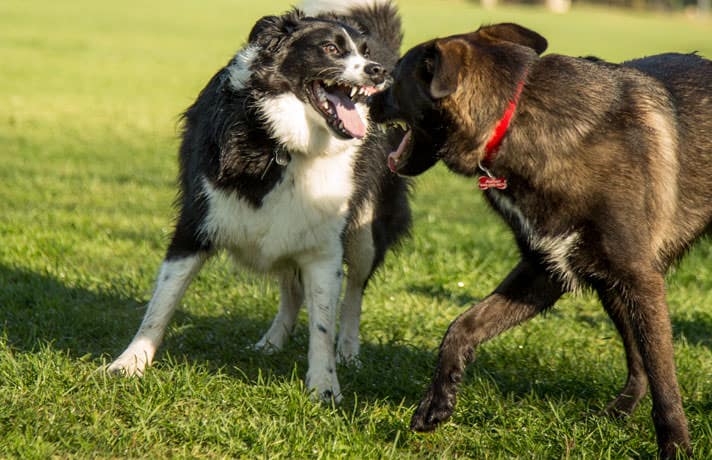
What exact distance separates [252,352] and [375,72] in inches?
68.8

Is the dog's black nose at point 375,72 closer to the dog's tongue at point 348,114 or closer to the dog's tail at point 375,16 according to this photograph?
the dog's tongue at point 348,114

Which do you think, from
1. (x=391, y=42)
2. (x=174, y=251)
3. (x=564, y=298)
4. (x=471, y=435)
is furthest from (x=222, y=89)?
(x=564, y=298)

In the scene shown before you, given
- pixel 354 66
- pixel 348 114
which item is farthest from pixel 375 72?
pixel 348 114

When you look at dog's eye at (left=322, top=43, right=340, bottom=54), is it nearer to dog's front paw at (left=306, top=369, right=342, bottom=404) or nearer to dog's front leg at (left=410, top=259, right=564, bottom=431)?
dog's front leg at (left=410, top=259, right=564, bottom=431)

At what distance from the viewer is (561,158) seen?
414 centimetres

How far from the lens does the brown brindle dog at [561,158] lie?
4.11 metres

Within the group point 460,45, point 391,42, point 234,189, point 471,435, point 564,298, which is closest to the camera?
point 460,45

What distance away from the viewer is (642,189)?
164 inches

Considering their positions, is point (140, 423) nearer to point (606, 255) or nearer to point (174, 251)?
point (174, 251)

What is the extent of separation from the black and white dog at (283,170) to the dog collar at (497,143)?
98 cm

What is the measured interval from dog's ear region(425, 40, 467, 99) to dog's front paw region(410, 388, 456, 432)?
4.34 feet

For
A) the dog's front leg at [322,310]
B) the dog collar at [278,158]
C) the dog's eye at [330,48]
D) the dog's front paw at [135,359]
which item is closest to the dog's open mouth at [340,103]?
the dog's eye at [330,48]

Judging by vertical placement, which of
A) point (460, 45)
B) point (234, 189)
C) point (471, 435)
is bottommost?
point (471, 435)

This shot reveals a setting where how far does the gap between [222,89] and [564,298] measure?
3213 mm
